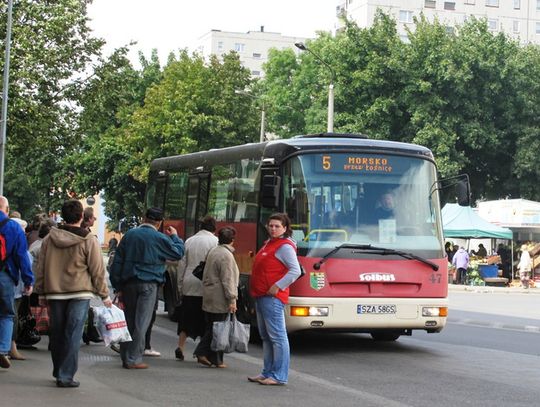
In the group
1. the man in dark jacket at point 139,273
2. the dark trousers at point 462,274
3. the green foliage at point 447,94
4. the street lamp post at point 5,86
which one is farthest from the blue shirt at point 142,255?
the green foliage at point 447,94

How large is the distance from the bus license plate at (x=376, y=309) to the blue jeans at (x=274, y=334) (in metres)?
3.46

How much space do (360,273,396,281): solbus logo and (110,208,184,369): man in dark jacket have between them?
10.3 feet

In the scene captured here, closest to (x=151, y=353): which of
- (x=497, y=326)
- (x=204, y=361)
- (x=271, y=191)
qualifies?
(x=204, y=361)

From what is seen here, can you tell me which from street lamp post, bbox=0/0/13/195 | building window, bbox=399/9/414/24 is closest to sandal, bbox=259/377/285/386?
street lamp post, bbox=0/0/13/195

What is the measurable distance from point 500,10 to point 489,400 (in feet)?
321

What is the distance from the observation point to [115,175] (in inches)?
2689

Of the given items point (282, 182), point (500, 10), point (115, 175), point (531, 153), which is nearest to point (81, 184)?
point (115, 175)

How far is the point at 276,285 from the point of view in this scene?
1094cm

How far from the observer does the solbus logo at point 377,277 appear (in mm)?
14492

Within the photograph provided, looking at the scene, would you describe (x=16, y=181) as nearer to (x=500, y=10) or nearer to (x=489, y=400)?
(x=500, y=10)

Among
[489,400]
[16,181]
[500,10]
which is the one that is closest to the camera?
[489,400]

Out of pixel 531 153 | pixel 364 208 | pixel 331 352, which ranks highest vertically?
pixel 531 153

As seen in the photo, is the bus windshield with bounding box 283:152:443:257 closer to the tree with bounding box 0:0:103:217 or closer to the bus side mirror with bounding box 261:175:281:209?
the bus side mirror with bounding box 261:175:281:209

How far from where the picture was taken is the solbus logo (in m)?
14.5
